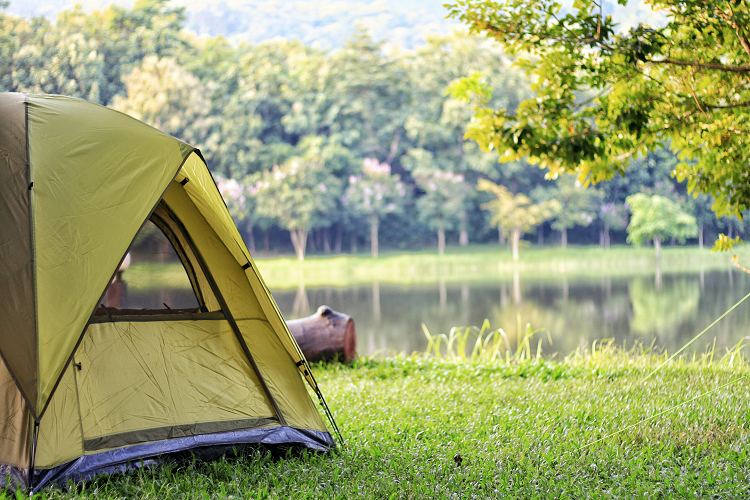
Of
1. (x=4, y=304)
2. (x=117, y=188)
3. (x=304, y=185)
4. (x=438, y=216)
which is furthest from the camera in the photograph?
(x=438, y=216)

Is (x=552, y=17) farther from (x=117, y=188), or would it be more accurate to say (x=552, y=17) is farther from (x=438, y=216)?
(x=438, y=216)

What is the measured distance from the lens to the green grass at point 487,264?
79.3 ft

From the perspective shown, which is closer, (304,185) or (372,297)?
(372,297)

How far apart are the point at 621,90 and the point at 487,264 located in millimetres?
23542

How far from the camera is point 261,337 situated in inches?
131

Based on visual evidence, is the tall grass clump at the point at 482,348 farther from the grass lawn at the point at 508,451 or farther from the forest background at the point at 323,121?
the forest background at the point at 323,121

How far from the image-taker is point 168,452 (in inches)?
112

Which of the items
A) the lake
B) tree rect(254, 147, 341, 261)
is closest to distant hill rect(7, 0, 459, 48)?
tree rect(254, 147, 341, 261)

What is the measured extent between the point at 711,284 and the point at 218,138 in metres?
21.6

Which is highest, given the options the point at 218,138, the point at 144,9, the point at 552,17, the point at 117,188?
the point at 144,9

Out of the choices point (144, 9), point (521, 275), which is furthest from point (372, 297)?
point (144, 9)

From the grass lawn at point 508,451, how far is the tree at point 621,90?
1.50 m

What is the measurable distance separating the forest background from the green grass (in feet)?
5.96

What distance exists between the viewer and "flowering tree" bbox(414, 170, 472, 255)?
29.6 meters
